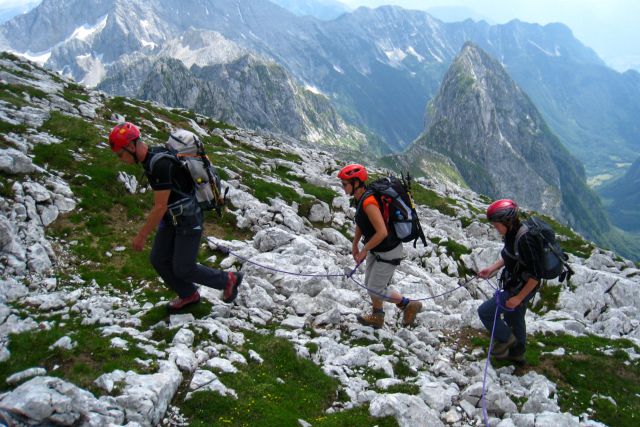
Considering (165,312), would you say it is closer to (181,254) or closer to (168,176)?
(181,254)

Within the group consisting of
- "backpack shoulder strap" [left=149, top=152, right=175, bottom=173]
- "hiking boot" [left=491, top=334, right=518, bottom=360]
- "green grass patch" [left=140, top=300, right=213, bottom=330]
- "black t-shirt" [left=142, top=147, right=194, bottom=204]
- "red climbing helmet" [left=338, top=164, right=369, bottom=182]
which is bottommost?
"green grass patch" [left=140, top=300, right=213, bottom=330]

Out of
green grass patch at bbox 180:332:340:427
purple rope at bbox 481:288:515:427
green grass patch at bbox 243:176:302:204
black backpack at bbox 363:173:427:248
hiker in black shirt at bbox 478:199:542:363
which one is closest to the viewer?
green grass patch at bbox 180:332:340:427

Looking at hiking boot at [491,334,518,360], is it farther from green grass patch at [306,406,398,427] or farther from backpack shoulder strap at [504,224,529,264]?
green grass patch at [306,406,398,427]

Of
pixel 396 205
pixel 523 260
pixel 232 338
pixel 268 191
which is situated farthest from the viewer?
pixel 268 191

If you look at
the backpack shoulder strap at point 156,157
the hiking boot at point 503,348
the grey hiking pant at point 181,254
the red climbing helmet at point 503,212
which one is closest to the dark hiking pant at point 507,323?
the hiking boot at point 503,348

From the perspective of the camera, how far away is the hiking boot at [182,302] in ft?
38.8

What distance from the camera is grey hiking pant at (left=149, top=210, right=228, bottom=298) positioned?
1095 centimetres

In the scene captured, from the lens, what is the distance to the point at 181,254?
11.0m

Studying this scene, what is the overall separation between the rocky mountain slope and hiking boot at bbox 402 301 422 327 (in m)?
0.41

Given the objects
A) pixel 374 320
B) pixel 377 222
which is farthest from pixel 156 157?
pixel 374 320

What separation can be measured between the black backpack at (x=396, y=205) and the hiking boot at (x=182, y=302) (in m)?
5.85

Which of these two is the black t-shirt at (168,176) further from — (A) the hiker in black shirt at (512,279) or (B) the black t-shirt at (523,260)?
(B) the black t-shirt at (523,260)

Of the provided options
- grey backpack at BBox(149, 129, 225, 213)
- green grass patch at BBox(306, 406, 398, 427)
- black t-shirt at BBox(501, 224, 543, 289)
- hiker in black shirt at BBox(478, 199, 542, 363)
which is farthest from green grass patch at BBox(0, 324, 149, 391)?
black t-shirt at BBox(501, 224, 543, 289)

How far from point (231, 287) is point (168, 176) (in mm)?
4144
